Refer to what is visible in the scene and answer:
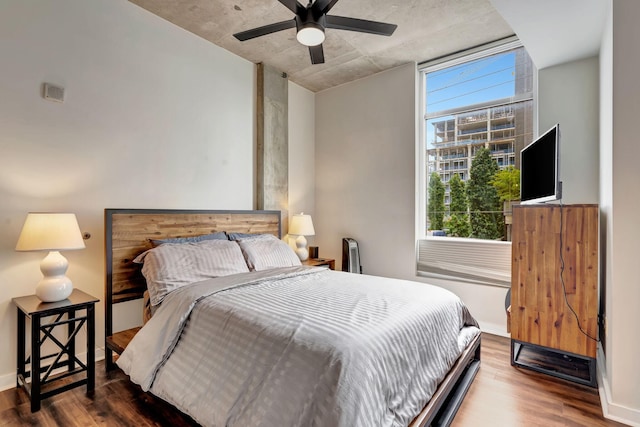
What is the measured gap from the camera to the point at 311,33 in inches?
85.8

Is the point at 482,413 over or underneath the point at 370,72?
underneath

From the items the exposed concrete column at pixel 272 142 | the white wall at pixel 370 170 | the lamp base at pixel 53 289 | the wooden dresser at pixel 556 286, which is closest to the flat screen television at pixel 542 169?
the wooden dresser at pixel 556 286

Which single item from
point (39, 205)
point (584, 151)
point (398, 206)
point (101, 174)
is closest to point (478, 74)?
point (584, 151)

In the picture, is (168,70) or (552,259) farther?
(168,70)

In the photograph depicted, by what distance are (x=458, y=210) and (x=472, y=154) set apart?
65 centimetres

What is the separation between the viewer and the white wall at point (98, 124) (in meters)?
2.32

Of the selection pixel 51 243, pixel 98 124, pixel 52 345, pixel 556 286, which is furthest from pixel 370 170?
pixel 52 345

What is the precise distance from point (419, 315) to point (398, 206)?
7.64 ft

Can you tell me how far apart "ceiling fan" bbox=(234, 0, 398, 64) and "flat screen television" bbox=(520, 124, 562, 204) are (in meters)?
1.45

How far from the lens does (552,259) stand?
252 centimetres

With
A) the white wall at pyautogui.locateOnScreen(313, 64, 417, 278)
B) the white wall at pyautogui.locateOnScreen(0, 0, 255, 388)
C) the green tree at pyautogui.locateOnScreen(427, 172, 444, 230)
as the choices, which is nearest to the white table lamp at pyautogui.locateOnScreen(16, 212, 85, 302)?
the white wall at pyautogui.locateOnScreen(0, 0, 255, 388)

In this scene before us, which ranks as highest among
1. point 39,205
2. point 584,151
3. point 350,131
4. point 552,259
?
point 350,131

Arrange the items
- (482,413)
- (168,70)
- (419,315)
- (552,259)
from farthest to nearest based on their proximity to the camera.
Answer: (168,70) < (552,259) < (482,413) < (419,315)

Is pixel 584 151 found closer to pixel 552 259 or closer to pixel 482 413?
pixel 552 259
